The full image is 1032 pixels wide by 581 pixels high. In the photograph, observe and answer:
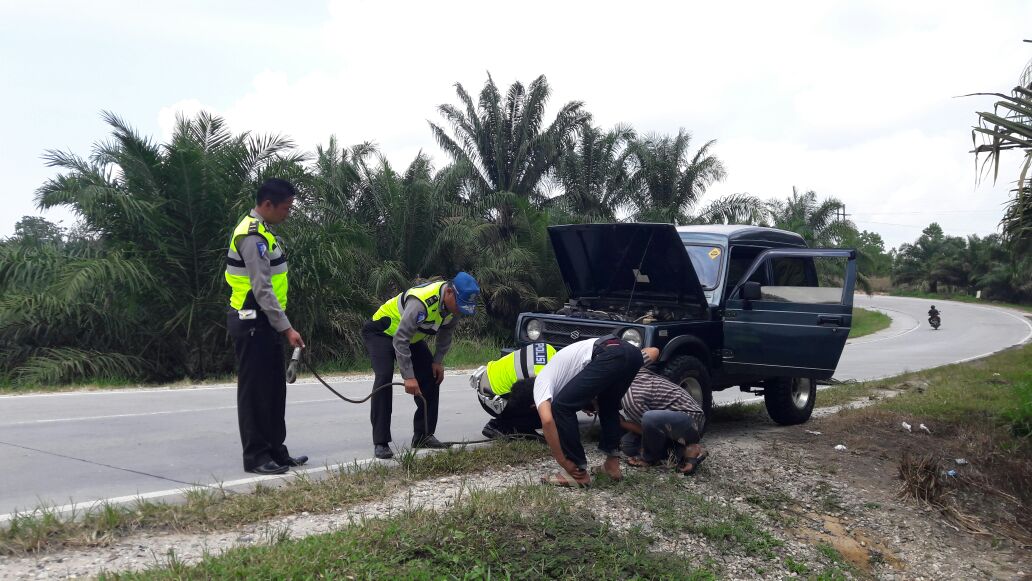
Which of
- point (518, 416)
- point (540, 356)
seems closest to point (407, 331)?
point (540, 356)

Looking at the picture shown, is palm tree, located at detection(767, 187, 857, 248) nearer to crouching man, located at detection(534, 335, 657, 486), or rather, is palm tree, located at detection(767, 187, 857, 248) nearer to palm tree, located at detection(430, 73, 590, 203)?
palm tree, located at detection(430, 73, 590, 203)

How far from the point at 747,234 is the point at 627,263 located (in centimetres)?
144

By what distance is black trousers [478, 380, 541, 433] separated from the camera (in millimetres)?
7187

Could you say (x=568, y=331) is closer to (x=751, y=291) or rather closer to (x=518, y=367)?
(x=518, y=367)

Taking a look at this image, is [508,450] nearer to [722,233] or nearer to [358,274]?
[722,233]

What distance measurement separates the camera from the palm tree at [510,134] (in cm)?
2977

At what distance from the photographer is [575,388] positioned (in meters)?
5.95

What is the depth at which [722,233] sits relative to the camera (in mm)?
9117

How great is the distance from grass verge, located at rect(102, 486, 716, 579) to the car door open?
3.63 meters

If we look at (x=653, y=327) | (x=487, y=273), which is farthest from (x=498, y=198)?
(x=653, y=327)

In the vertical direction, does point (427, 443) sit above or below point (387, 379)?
below

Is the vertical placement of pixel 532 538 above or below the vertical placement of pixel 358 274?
below

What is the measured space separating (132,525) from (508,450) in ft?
9.88

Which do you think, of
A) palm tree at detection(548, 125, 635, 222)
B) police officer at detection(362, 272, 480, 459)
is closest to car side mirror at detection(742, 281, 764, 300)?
police officer at detection(362, 272, 480, 459)
